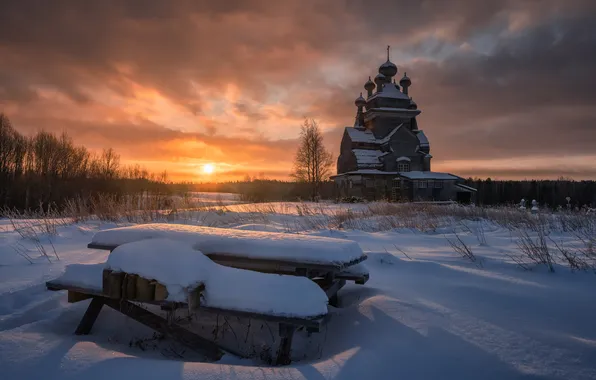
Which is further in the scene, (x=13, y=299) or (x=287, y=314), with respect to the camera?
(x=13, y=299)

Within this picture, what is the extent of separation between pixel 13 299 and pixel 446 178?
35.0m

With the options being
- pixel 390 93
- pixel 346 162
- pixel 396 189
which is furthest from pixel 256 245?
pixel 390 93

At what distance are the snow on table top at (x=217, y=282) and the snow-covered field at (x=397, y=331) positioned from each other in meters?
0.47

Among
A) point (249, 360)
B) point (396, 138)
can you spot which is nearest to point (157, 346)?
point (249, 360)

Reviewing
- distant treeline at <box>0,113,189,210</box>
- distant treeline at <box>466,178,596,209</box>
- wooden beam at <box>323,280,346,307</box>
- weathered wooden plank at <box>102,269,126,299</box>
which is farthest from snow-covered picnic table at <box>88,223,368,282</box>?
distant treeline at <box>466,178,596,209</box>

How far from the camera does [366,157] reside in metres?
34.9

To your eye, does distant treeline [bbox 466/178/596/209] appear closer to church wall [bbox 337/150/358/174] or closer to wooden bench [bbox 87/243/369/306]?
church wall [bbox 337/150/358/174]

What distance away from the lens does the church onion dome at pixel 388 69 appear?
3778cm

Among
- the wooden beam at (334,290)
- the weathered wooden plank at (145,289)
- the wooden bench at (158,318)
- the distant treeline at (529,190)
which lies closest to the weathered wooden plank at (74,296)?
the wooden bench at (158,318)

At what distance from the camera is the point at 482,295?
370 centimetres

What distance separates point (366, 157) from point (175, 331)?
109ft

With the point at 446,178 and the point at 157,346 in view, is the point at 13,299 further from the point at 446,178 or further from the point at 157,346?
the point at 446,178

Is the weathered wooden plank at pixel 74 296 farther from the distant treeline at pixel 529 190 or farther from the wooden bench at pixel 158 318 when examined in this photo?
the distant treeline at pixel 529 190

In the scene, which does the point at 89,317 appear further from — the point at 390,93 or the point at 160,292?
the point at 390,93
